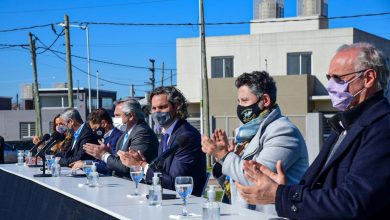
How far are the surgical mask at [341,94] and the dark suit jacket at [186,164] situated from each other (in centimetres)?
227

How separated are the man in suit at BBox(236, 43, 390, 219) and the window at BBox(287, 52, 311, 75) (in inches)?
1164

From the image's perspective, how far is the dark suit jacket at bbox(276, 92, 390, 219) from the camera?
2.79 m

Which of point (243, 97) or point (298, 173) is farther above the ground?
point (243, 97)

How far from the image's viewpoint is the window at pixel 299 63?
32.4 metres

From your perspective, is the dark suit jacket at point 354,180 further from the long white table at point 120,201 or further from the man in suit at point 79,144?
the man in suit at point 79,144

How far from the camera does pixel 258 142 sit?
442cm

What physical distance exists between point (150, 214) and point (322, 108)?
2907cm

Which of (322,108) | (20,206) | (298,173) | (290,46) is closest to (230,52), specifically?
(290,46)

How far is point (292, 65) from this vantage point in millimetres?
32906

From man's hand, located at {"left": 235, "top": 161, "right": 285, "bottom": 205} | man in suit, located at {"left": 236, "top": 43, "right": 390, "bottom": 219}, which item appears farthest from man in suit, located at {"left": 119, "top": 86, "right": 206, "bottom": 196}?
man in suit, located at {"left": 236, "top": 43, "right": 390, "bottom": 219}

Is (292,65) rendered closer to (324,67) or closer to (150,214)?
(324,67)

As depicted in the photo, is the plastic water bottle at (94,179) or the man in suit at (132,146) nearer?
the plastic water bottle at (94,179)

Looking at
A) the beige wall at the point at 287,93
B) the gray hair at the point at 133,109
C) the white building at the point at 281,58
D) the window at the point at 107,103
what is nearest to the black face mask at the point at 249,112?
the gray hair at the point at 133,109

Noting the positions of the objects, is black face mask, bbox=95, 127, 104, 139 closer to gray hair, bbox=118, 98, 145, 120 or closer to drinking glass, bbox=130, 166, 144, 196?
gray hair, bbox=118, 98, 145, 120
